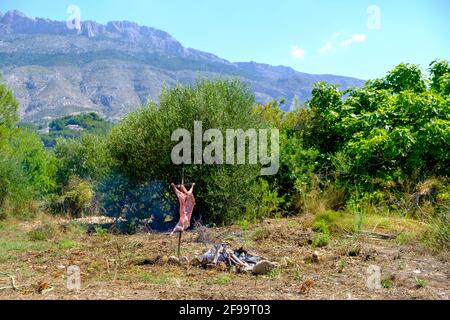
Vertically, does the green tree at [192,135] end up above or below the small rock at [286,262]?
above

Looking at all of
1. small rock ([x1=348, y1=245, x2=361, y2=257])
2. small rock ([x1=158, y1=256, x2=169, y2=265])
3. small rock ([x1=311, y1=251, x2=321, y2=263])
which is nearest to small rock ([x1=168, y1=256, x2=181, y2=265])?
small rock ([x1=158, y1=256, x2=169, y2=265])

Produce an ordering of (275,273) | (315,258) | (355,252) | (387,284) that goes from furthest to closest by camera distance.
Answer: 1. (355,252)
2. (315,258)
3. (275,273)
4. (387,284)

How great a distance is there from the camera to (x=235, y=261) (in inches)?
271

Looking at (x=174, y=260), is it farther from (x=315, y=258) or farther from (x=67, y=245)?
(x=67, y=245)

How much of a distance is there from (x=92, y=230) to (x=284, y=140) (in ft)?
21.0

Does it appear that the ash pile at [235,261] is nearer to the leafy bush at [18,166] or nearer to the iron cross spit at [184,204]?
the iron cross spit at [184,204]

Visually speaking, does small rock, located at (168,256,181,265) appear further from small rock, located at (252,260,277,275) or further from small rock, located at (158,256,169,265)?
small rock, located at (252,260,277,275)

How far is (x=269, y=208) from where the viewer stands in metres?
13.4

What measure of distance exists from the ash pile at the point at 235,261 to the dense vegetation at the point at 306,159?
10.6ft

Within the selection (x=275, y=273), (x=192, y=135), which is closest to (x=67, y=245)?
(x=275, y=273)

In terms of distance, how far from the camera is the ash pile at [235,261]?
6.54 meters

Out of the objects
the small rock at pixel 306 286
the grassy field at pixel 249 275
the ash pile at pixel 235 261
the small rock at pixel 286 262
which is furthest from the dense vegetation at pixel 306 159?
the small rock at pixel 306 286

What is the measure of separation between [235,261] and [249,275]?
0.44 m
